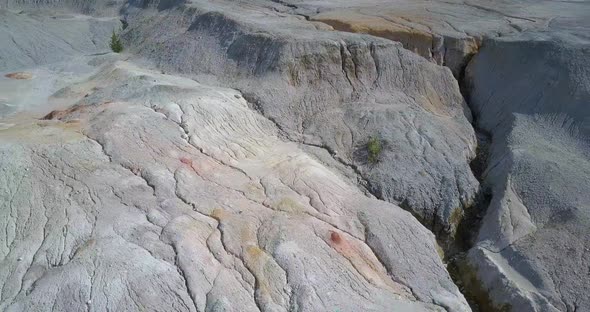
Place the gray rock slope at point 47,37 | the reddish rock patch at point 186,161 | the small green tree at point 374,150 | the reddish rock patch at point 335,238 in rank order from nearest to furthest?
the reddish rock patch at point 335,238 < the reddish rock patch at point 186,161 < the small green tree at point 374,150 < the gray rock slope at point 47,37

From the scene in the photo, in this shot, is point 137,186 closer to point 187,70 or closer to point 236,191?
point 236,191

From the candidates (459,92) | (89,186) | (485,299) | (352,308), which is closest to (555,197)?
(485,299)

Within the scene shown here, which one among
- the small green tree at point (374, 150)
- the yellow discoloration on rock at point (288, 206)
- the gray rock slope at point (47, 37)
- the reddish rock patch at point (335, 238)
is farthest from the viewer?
the gray rock slope at point (47, 37)

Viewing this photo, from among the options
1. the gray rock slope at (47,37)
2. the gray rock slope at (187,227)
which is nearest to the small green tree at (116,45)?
the gray rock slope at (47,37)

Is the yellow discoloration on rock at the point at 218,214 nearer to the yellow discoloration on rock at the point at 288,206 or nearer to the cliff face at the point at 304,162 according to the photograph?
the cliff face at the point at 304,162

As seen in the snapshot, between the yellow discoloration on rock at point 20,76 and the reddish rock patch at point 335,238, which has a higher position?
the reddish rock patch at point 335,238

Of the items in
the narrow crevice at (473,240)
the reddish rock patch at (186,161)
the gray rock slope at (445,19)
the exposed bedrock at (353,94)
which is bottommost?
the narrow crevice at (473,240)

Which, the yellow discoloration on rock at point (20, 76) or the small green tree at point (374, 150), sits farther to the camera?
the yellow discoloration on rock at point (20, 76)
